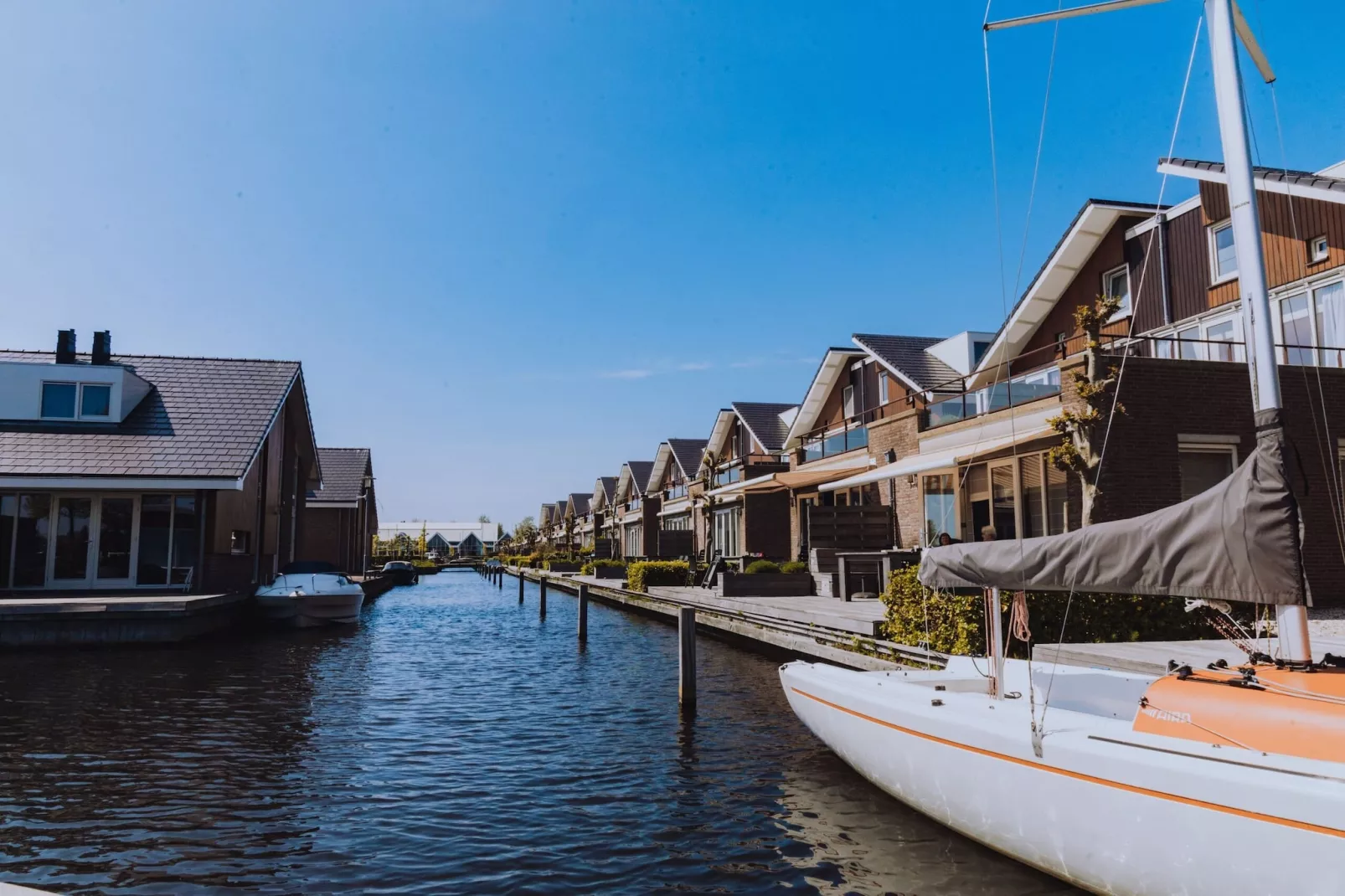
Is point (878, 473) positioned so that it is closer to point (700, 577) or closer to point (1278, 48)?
point (1278, 48)

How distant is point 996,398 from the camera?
19.1 meters

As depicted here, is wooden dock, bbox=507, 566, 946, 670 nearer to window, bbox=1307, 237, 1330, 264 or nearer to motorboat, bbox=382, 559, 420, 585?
window, bbox=1307, 237, 1330, 264

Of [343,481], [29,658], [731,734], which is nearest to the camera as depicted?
[731,734]

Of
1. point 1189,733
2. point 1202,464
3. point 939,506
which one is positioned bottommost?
point 1189,733

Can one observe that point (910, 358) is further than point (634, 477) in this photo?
No

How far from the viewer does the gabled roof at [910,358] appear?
92.2ft

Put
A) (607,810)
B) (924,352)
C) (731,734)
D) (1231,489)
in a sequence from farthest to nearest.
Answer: (924,352), (731,734), (607,810), (1231,489)

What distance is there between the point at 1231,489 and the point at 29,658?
64.3 ft

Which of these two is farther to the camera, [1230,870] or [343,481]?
[343,481]

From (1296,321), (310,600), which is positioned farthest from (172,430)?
(1296,321)

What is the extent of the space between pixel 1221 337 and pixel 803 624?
1285 centimetres

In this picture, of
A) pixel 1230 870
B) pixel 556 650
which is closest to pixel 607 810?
pixel 1230 870

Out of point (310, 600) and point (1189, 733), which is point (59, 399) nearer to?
point (310, 600)

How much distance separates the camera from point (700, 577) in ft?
103
